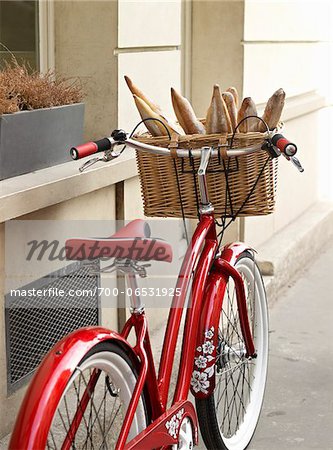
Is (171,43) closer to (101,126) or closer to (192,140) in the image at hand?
(101,126)

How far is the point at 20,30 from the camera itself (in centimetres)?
479

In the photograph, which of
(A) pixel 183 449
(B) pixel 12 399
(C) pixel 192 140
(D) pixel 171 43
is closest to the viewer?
(A) pixel 183 449

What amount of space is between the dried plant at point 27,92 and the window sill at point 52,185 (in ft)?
0.94

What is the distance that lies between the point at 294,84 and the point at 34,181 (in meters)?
4.53

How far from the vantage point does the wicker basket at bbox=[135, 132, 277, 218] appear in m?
3.63

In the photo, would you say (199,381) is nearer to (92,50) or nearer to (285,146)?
(285,146)

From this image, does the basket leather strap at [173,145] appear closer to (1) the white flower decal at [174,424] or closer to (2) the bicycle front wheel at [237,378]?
(2) the bicycle front wheel at [237,378]

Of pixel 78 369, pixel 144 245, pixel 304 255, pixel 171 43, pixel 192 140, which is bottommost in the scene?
pixel 304 255

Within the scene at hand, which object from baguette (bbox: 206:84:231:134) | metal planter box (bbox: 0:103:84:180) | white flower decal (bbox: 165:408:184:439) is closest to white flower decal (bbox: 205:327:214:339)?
white flower decal (bbox: 165:408:184:439)

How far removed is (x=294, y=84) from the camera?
8.19 metres

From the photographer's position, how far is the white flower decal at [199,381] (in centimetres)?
363

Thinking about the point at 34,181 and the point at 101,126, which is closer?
the point at 34,181

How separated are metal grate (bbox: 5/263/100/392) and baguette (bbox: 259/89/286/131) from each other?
0.94 m

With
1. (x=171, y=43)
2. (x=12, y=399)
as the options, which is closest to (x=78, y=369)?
(x=12, y=399)
